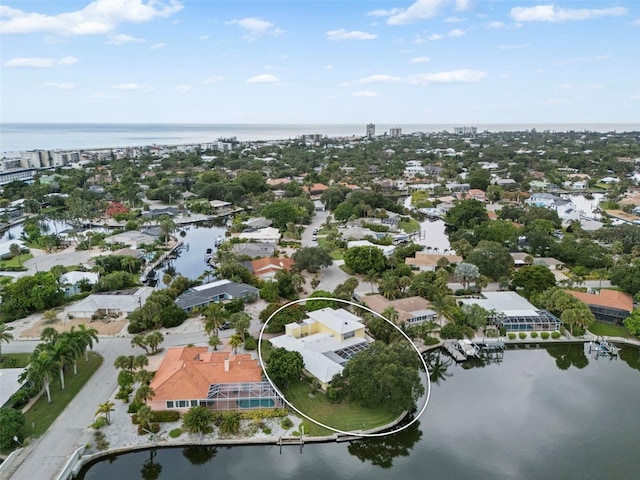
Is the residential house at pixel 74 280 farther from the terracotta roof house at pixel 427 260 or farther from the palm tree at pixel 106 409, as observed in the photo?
the terracotta roof house at pixel 427 260

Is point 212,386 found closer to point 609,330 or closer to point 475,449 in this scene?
point 475,449

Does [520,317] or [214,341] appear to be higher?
[214,341]

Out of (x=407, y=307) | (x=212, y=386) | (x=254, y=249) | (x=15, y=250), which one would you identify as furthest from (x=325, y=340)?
(x=15, y=250)

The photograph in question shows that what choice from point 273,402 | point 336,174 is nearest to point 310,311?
point 273,402

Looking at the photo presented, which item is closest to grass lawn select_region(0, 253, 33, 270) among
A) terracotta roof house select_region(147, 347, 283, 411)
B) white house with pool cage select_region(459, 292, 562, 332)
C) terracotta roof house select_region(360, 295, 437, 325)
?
terracotta roof house select_region(147, 347, 283, 411)

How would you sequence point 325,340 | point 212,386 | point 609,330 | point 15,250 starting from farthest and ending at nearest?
point 15,250 → point 609,330 → point 325,340 → point 212,386

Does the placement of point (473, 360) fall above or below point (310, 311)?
below

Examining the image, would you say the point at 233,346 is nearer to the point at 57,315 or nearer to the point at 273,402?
the point at 273,402
